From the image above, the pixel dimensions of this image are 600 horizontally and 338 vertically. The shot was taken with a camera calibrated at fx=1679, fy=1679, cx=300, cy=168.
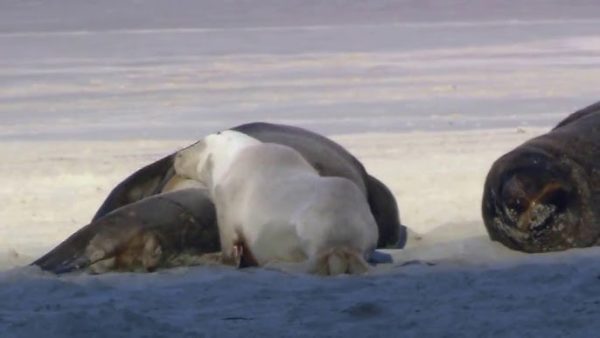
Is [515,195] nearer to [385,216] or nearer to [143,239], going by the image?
[385,216]

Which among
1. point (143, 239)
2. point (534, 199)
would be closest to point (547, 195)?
point (534, 199)

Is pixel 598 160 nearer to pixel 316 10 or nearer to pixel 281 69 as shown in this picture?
pixel 281 69

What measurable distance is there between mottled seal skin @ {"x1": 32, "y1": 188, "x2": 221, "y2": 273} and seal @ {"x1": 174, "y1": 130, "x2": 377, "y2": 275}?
0.19 metres

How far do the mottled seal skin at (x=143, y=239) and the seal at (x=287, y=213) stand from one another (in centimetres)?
19

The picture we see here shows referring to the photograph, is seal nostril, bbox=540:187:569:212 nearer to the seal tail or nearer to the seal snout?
the seal snout

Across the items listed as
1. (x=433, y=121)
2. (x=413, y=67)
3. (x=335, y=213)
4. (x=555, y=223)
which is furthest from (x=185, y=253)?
(x=413, y=67)

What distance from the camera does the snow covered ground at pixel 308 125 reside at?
6.80 meters

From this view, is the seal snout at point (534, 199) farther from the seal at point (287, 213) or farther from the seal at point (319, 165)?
the seal at point (319, 165)

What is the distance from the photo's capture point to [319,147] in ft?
29.8

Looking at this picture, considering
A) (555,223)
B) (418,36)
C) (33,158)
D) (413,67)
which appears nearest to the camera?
(555,223)

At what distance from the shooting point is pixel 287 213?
25.5ft

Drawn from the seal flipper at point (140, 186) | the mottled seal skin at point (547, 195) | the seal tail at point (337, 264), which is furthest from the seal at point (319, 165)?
the seal tail at point (337, 264)

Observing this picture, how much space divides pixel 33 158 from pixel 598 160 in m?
5.86

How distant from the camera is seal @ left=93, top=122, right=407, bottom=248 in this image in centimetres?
891
